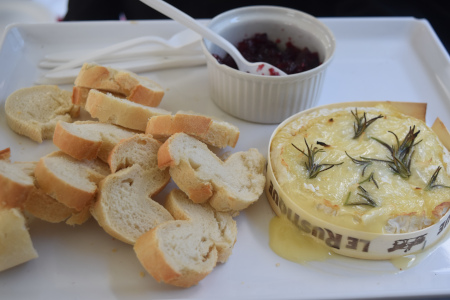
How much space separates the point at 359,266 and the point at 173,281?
867 millimetres

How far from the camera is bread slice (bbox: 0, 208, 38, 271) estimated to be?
6.05 feet

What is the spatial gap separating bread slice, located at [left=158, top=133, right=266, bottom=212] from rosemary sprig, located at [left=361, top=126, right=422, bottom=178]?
0.63 m

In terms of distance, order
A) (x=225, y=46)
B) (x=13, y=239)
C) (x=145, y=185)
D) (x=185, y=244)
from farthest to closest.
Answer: (x=225, y=46) < (x=145, y=185) < (x=185, y=244) < (x=13, y=239)

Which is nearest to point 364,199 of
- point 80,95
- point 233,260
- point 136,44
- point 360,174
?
point 360,174

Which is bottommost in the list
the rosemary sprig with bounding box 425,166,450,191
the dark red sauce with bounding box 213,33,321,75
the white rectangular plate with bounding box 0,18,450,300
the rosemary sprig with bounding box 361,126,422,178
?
the white rectangular plate with bounding box 0,18,450,300

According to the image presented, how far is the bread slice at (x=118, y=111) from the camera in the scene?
95.0 inches

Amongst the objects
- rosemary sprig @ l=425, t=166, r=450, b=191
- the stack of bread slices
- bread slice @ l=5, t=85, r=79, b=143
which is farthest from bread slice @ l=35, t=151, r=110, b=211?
rosemary sprig @ l=425, t=166, r=450, b=191

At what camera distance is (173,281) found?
73.5 inches

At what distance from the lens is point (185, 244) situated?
1.97m

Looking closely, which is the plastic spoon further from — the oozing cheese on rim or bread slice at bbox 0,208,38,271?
bread slice at bbox 0,208,38,271

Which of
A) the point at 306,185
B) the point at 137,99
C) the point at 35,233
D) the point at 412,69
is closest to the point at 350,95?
the point at 412,69

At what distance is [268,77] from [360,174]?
808mm

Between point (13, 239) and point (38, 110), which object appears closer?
point (13, 239)

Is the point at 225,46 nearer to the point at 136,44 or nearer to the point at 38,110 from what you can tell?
the point at 136,44
